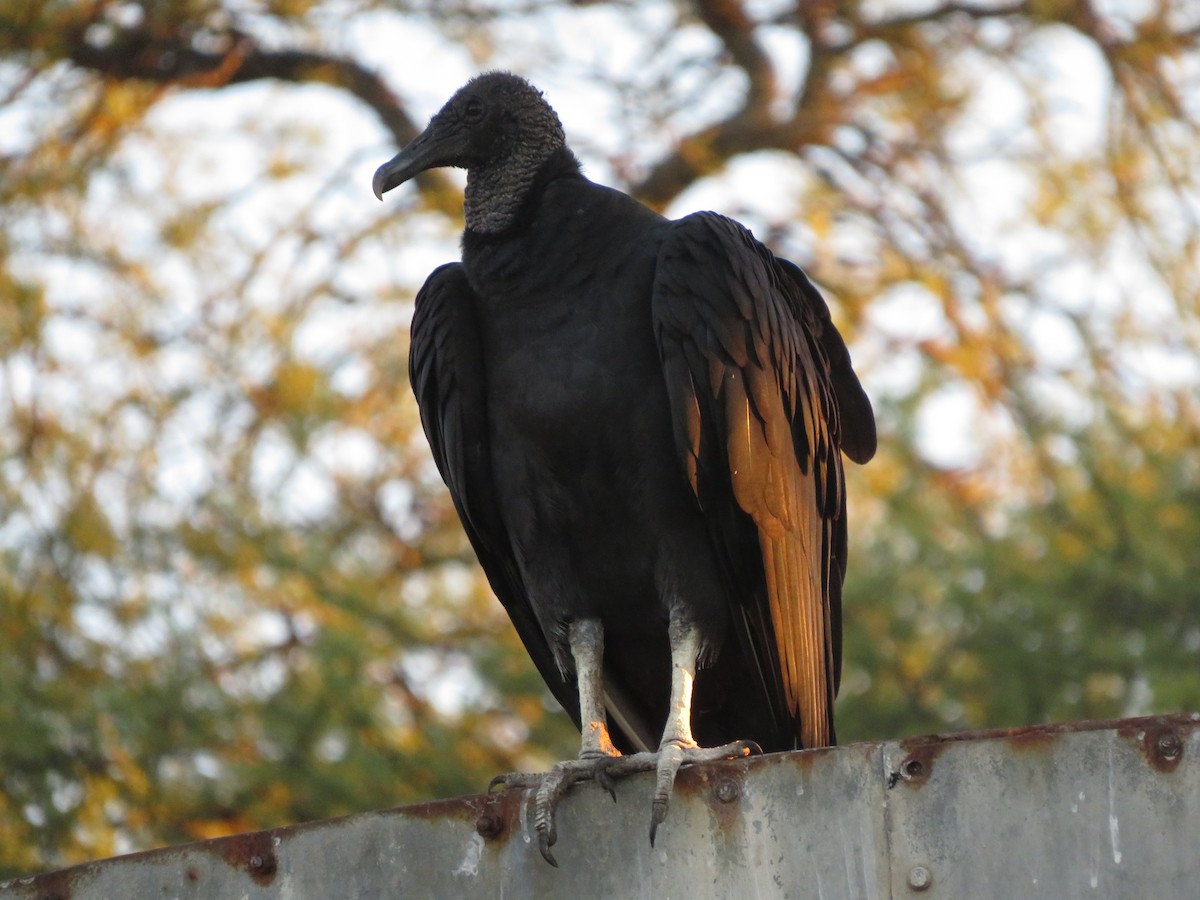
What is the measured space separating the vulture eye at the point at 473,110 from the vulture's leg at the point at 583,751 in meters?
1.16

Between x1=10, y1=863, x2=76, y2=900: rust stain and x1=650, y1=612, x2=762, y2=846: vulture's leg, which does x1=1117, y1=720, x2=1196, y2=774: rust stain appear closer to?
x1=650, y1=612, x2=762, y2=846: vulture's leg

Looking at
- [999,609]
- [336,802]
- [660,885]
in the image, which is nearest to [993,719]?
[999,609]

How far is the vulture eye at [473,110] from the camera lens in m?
3.64

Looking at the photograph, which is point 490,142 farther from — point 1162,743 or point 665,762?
point 1162,743

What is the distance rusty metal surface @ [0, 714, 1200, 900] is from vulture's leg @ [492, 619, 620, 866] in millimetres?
34

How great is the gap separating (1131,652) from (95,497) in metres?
4.32

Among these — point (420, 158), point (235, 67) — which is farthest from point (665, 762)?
point (235, 67)

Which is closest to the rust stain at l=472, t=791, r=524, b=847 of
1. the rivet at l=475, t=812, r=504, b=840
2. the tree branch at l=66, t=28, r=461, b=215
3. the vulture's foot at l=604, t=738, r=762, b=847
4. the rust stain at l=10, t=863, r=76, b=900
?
the rivet at l=475, t=812, r=504, b=840

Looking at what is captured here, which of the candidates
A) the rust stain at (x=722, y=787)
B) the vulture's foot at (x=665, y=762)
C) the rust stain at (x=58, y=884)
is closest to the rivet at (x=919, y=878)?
the rust stain at (x=722, y=787)

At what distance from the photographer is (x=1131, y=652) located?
6781 millimetres

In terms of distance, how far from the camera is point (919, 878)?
1935mm

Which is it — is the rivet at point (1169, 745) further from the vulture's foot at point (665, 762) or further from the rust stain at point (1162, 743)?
the vulture's foot at point (665, 762)

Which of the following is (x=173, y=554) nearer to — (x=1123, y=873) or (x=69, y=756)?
(x=69, y=756)

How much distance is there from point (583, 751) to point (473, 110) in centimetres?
151
